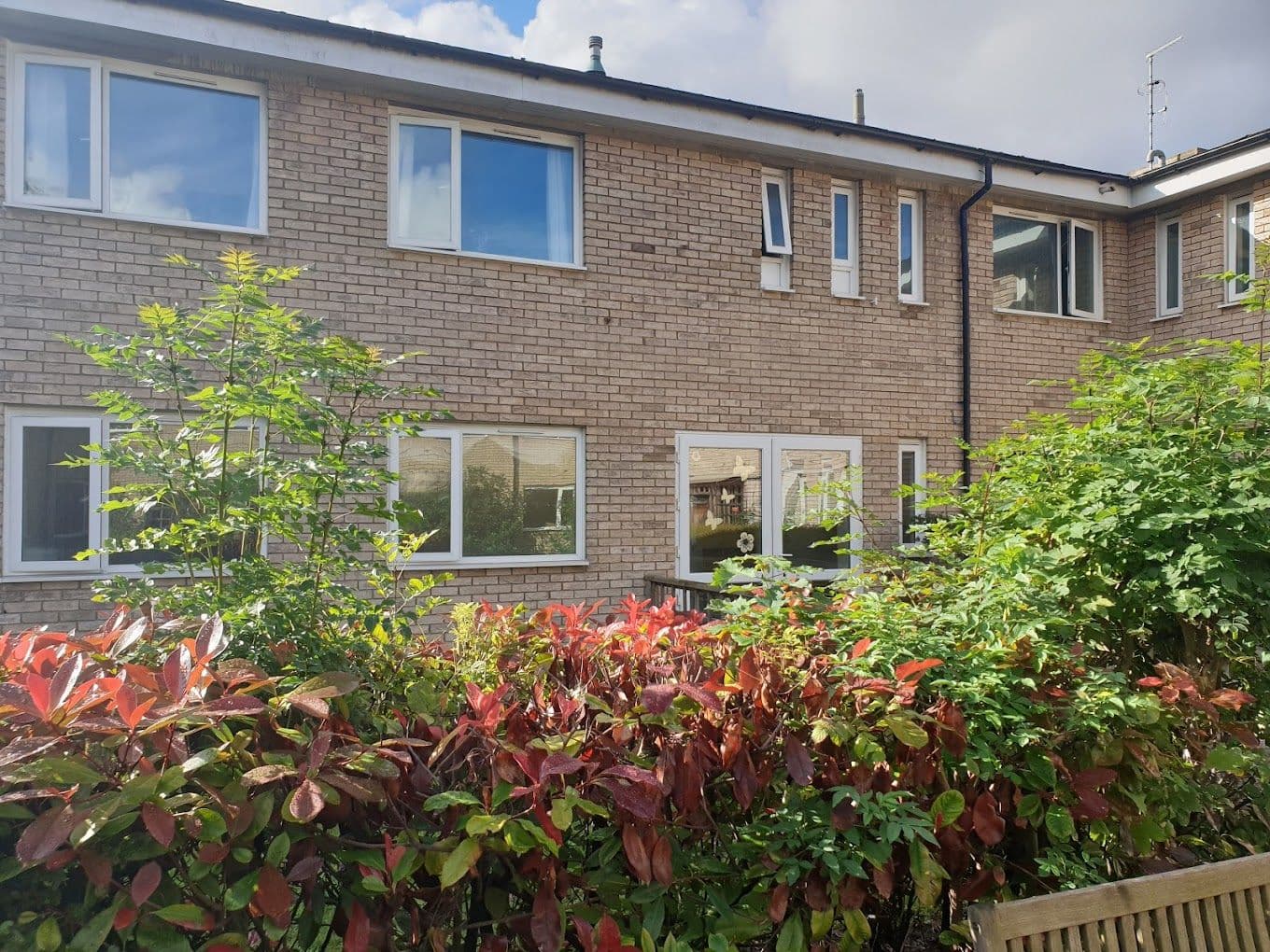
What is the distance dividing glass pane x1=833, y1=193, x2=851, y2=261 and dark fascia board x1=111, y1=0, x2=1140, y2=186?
2.59 ft

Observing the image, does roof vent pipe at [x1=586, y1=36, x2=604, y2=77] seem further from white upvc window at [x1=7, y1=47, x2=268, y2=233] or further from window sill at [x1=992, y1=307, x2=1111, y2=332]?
window sill at [x1=992, y1=307, x2=1111, y2=332]

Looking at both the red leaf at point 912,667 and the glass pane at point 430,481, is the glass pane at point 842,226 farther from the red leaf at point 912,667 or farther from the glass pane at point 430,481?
the red leaf at point 912,667

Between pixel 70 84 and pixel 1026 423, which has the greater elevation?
pixel 70 84

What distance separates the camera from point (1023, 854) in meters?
2.34

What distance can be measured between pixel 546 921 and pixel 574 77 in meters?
8.02

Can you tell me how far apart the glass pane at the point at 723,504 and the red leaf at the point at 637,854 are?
7.48m

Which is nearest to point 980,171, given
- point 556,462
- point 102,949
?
point 556,462

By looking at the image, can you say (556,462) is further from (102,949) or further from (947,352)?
(102,949)

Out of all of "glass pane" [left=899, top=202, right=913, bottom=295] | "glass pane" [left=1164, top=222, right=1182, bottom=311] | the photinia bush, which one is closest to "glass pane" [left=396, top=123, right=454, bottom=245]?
"glass pane" [left=899, top=202, right=913, bottom=295]

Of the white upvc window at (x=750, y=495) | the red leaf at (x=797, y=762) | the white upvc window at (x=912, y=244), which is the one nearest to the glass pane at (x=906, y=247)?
the white upvc window at (x=912, y=244)

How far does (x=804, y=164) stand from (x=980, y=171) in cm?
220

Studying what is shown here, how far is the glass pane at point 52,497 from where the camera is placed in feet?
23.0

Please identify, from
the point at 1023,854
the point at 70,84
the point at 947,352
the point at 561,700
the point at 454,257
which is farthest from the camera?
the point at 947,352

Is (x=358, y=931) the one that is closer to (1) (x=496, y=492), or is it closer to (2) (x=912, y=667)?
(2) (x=912, y=667)
